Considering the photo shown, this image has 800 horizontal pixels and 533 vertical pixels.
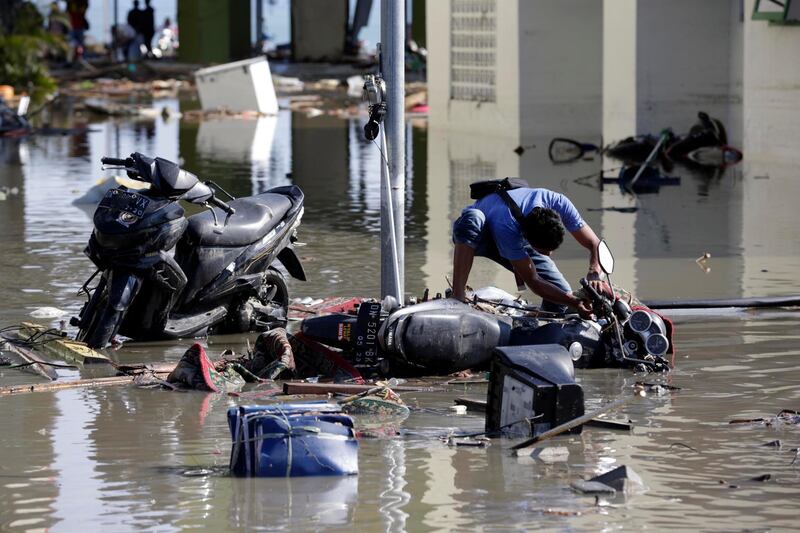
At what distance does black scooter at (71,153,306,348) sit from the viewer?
8.79m

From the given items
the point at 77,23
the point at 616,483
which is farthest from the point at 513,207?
the point at 77,23

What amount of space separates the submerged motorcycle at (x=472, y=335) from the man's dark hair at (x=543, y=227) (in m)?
0.27

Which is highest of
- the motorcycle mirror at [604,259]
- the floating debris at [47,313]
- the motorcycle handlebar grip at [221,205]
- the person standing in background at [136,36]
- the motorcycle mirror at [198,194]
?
the person standing in background at [136,36]

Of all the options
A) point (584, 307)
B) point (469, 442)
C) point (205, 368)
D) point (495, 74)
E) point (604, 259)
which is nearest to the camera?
point (469, 442)

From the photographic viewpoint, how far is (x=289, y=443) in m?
6.02

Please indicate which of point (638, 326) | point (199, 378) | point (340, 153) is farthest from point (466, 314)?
point (340, 153)

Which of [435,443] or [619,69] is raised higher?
[619,69]

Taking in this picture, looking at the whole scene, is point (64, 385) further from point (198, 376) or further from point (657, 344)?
point (657, 344)

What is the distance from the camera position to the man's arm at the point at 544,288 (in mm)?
8406

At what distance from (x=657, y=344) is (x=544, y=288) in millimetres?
706

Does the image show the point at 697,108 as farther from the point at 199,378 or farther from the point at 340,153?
the point at 199,378

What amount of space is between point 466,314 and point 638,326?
0.92 m

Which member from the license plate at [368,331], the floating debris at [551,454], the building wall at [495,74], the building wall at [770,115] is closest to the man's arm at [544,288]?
the license plate at [368,331]

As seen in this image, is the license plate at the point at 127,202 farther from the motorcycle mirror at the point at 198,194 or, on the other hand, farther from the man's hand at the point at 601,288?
the man's hand at the point at 601,288
